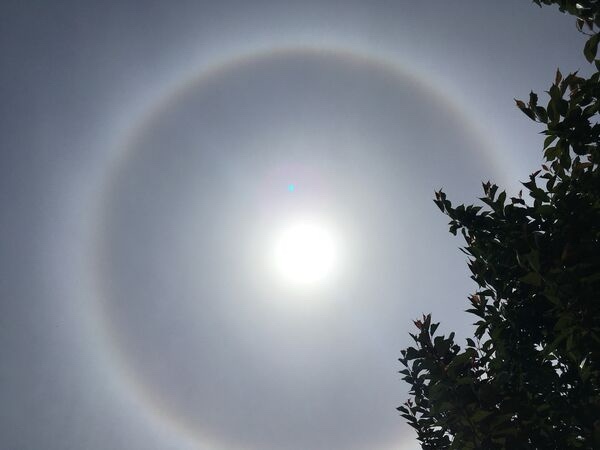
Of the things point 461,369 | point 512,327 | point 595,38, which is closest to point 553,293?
point 512,327

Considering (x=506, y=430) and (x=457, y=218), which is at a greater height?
(x=457, y=218)

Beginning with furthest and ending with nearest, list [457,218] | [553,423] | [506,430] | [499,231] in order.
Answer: [457,218] < [499,231] < [553,423] < [506,430]

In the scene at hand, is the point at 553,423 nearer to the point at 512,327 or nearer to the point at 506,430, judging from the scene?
the point at 506,430

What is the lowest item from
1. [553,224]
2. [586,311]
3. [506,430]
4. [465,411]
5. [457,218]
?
[506,430]

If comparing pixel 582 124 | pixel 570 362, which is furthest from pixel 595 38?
pixel 570 362

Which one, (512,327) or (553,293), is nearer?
(553,293)

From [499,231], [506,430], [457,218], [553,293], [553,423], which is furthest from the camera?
[457,218]
